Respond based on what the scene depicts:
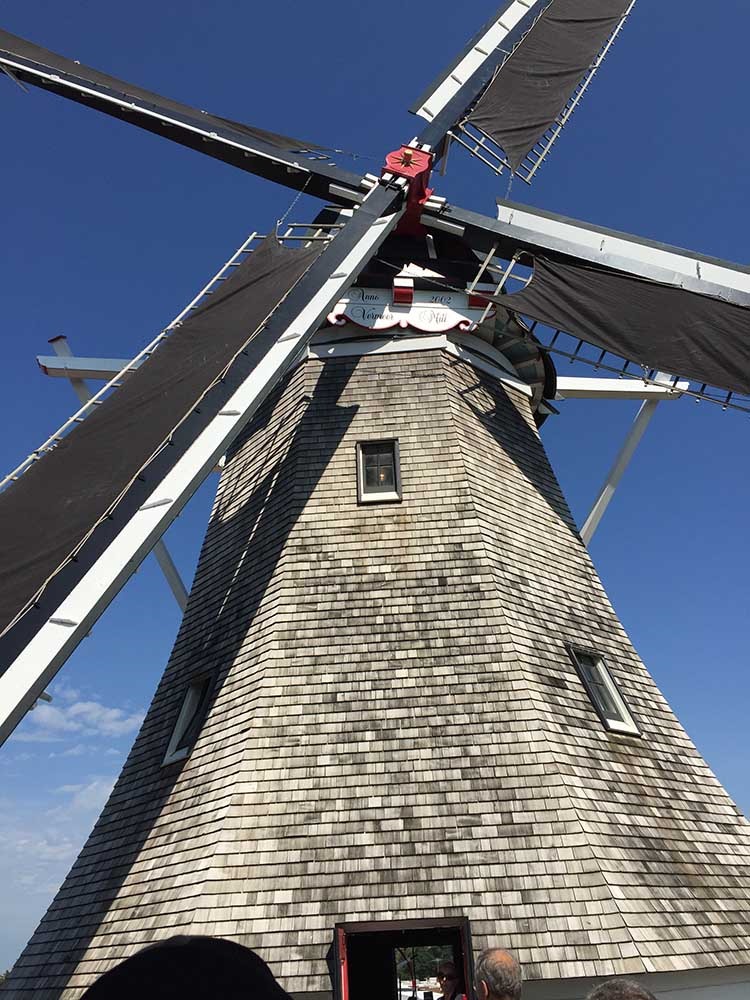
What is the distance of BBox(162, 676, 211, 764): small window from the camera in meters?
7.59

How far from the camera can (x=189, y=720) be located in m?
7.97

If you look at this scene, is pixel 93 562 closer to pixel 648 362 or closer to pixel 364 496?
pixel 364 496

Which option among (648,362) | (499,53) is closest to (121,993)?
(648,362)

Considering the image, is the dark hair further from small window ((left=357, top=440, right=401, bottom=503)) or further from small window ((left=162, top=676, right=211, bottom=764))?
small window ((left=357, top=440, right=401, bottom=503))

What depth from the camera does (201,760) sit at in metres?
7.19

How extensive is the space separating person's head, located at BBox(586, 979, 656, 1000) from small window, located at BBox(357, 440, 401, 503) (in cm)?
662

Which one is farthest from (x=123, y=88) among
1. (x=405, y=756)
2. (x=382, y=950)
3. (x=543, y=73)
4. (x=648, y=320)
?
(x=382, y=950)

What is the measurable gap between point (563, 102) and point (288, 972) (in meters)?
12.6

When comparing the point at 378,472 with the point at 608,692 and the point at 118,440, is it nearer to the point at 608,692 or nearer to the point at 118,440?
the point at 118,440

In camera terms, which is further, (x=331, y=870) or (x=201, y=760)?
(x=201, y=760)

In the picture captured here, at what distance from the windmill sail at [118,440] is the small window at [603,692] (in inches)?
179

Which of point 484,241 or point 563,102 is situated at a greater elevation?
point 563,102

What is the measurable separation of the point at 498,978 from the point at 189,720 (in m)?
5.73

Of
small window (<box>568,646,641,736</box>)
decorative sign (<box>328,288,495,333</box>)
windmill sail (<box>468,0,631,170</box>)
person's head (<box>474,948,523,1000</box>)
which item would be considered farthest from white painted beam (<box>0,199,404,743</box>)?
windmill sail (<box>468,0,631,170</box>)
